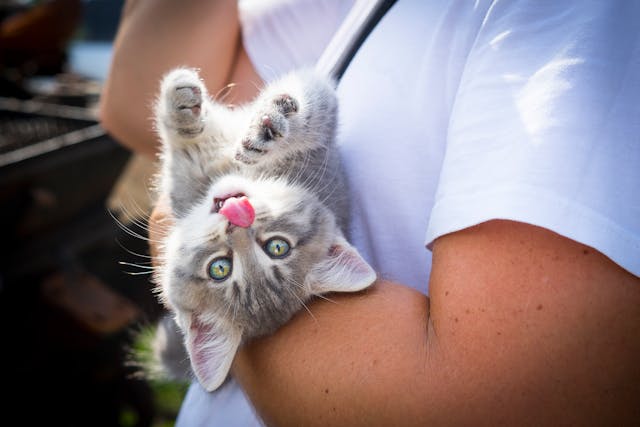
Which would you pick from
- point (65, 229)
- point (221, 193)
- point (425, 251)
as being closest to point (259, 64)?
point (221, 193)

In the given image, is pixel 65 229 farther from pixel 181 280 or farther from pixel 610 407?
pixel 610 407

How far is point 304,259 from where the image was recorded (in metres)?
1.44

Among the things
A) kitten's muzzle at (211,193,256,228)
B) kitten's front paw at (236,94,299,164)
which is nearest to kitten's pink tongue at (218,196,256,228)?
kitten's muzzle at (211,193,256,228)

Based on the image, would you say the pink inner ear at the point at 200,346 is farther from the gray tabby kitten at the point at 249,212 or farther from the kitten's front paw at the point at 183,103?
the kitten's front paw at the point at 183,103

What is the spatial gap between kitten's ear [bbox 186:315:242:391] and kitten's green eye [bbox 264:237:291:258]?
0.81 feet

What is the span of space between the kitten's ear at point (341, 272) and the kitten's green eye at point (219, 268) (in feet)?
0.77

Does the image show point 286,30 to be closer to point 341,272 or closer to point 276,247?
point 276,247

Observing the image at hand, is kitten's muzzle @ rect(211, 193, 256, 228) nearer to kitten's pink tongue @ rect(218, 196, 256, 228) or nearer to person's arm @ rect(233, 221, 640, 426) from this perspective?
kitten's pink tongue @ rect(218, 196, 256, 228)

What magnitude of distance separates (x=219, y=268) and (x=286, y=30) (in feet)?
2.62

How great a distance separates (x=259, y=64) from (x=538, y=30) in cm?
96

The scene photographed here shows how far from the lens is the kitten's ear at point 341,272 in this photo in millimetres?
1110

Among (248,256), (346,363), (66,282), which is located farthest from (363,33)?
(66,282)

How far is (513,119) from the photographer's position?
0.90m

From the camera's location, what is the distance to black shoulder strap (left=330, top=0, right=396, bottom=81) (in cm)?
128
